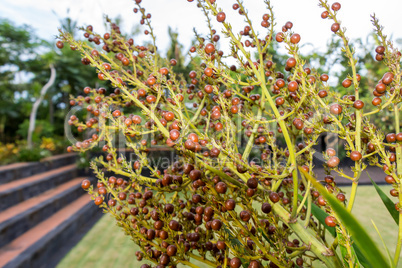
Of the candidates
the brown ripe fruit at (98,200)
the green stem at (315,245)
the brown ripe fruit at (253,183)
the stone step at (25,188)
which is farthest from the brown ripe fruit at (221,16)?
the stone step at (25,188)

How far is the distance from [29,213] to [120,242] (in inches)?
76.8

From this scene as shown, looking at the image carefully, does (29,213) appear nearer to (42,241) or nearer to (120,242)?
(42,241)

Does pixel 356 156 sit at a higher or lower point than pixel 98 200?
higher

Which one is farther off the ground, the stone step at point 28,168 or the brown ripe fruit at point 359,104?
the brown ripe fruit at point 359,104

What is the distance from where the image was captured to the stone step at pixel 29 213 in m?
3.08

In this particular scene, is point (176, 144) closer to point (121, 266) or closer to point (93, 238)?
point (121, 266)

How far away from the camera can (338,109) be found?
50 centimetres

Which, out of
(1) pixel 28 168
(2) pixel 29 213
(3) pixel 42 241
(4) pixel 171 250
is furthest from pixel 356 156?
(1) pixel 28 168

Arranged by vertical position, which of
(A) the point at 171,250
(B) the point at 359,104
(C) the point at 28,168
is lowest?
(C) the point at 28,168

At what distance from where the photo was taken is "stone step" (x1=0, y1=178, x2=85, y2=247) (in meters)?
3.08

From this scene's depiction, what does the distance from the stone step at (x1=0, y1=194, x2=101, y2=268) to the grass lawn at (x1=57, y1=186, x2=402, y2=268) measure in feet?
1.03

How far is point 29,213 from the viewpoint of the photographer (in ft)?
11.5

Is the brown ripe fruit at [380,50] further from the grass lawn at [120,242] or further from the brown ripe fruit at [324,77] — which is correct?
the grass lawn at [120,242]

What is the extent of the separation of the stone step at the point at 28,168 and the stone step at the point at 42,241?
5.40 ft
